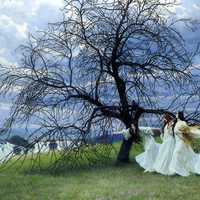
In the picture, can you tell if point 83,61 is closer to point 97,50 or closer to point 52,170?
point 97,50

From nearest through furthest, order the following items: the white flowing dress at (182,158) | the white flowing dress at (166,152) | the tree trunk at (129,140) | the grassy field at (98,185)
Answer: the grassy field at (98,185)
the white flowing dress at (182,158)
the white flowing dress at (166,152)
the tree trunk at (129,140)

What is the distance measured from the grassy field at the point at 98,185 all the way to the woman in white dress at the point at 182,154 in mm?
521

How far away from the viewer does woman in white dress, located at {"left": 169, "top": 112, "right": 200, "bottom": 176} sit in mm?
15133

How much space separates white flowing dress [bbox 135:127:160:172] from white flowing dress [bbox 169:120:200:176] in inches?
34.0

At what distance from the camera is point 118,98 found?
1738cm

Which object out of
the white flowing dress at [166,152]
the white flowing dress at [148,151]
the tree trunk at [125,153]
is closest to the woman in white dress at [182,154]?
the white flowing dress at [166,152]

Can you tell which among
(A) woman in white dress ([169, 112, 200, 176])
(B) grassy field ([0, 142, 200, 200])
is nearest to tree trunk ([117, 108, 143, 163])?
(B) grassy field ([0, 142, 200, 200])

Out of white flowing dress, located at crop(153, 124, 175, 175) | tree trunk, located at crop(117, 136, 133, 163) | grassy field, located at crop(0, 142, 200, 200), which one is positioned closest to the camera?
grassy field, located at crop(0, 142, 200, 200)

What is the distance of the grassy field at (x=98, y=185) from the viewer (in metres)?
12.4

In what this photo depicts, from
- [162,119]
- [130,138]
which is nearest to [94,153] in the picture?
[130,138]

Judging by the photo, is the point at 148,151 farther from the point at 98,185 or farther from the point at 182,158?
the point at 98,185

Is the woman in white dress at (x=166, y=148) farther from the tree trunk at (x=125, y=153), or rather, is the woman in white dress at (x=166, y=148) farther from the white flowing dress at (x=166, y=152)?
the tree trunk at (x=125, y=153)

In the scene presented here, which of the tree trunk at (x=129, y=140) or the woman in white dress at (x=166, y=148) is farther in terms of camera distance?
the tree trunk at (x=129, y=140)

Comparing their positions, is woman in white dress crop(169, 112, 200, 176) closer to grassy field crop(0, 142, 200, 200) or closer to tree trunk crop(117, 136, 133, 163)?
grassy field crop(0, 142, 200, 200)
